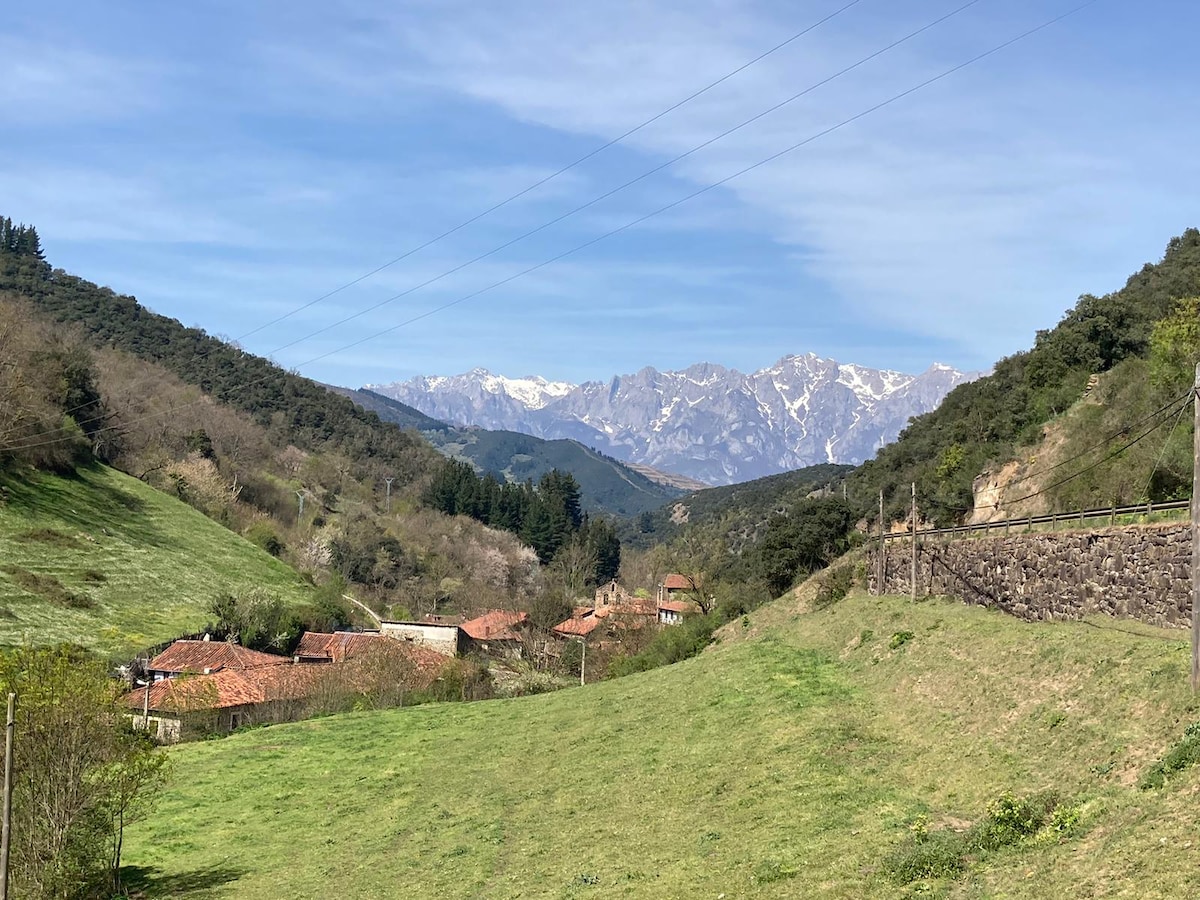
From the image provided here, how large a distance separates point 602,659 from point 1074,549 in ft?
165

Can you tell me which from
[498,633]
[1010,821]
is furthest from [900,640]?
[498,633]

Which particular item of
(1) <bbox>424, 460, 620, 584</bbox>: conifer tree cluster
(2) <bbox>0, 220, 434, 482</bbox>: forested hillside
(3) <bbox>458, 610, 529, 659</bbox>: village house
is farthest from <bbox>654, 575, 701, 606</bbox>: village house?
(2) <bbox>0, 220, 434, 482</bbox>: forested hillside

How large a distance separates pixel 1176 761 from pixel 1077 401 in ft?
177

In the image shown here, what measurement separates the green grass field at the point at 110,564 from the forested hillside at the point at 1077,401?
4765cm

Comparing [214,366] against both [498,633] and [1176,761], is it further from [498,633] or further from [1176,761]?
[1176,761]

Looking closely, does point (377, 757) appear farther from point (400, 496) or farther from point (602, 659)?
point (400, 496)

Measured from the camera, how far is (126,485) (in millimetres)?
96062

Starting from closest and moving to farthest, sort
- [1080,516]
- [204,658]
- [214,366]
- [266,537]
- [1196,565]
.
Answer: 1. [1196,565]
2. [1080,516]
3. [204,658]
4. [266,537]
5. [214,366]

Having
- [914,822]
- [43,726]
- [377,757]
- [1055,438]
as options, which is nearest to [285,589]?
[377,757]

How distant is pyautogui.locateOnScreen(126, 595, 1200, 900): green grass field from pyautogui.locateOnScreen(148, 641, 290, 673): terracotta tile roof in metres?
24.3

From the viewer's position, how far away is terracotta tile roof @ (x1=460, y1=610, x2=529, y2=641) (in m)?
93.4

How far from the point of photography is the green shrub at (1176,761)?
13180mm

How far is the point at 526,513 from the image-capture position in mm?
164250

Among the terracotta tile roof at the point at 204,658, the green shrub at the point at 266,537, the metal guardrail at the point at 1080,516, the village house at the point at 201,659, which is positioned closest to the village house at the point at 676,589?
the village house at the point at 201,659
